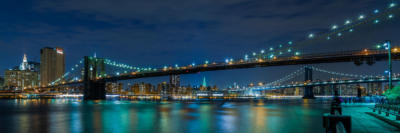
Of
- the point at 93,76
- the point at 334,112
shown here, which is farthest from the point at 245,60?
the point at 334,112

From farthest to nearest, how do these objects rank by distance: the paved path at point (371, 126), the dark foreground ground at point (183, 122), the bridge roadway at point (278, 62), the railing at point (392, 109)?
1. the bridge roadway at point (278, 62)
2. the railing at point (392, 109)
3. the dark foreground ground at point (183, 122)
4. the paved path at point (371, 126)

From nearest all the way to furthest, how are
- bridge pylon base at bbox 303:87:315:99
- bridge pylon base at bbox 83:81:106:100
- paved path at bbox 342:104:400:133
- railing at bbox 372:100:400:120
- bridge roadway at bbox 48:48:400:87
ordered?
paved path at bbox 342:104:400:133 < railing at bbox 372:100:400:120 < bridge roadway at bbox 48:48:400:87 < bridge pylon base at bbox 83:81:106:100 < bridge pylon base at bbox 303:87:315:99

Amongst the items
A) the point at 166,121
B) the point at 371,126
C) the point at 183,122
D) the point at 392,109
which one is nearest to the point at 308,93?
the point at 392,109

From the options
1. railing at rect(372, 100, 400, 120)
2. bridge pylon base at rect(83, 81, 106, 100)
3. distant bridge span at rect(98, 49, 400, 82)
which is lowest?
bridge pylon base at rect(83, 81, 106, 100)

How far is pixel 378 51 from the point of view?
160 ft

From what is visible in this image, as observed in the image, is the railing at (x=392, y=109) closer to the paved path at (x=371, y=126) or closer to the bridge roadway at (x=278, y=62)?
the paved path at (x=371, y=126)

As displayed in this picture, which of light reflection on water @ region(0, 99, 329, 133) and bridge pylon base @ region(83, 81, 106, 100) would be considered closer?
light reflection on water @ region(0, 99, 329, 133)

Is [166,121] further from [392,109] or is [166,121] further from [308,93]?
[308,93]

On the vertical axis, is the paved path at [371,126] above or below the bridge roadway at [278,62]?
below

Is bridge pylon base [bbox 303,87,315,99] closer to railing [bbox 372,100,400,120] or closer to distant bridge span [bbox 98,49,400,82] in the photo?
distant bridge span [bbox 98,49,400,82]

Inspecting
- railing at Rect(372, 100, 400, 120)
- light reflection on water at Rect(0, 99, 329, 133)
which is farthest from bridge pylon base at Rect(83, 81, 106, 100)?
railing at Rect(372, 100, 400, 120)

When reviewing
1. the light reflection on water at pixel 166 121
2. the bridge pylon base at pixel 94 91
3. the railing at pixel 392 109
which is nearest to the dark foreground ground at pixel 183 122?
the light reflection on water at pixel 166 121

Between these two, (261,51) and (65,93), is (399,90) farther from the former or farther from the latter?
(65,93)

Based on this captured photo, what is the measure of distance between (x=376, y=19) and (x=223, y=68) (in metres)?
35.6
